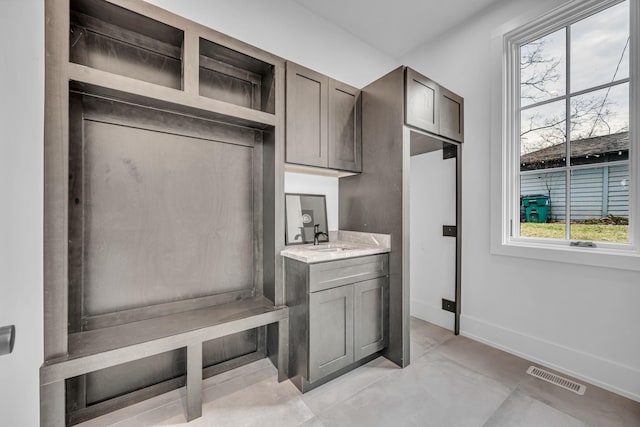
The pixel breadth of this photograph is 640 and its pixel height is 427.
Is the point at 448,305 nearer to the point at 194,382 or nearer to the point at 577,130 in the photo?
Answer: the point at 577,130

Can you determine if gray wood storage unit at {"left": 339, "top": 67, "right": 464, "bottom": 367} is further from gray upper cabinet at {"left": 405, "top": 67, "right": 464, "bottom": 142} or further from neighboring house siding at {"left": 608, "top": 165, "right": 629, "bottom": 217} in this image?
neighboring house siding at {"left": 608, "top": 165, "right": 629, "bottom": 217}

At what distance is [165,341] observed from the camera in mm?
1495

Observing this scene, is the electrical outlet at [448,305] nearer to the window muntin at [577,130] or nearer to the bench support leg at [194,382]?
the window muntin at [577,130]

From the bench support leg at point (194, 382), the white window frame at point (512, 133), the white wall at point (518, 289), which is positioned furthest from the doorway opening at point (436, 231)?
the bench support leg at point (194, 382)

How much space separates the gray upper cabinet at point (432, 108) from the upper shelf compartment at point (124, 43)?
1751mm

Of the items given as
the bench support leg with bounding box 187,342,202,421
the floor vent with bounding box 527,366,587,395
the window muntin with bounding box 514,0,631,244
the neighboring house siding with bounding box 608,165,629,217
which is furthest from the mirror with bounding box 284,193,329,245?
the neighboring house siding with bounding box 608,165,629,217

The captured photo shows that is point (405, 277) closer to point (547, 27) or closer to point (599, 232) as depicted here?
point (599, 232)

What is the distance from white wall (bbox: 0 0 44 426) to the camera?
902 millimetres

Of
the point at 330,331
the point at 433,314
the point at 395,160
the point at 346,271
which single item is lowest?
the point at 433,314

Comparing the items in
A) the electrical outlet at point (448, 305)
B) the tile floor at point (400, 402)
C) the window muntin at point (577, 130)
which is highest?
the window muntin at point (577, 130)

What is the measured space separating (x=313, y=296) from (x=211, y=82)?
1799 millimetres

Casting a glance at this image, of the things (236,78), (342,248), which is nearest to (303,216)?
(342,248)

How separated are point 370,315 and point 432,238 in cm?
134

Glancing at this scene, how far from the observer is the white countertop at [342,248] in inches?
73.2
